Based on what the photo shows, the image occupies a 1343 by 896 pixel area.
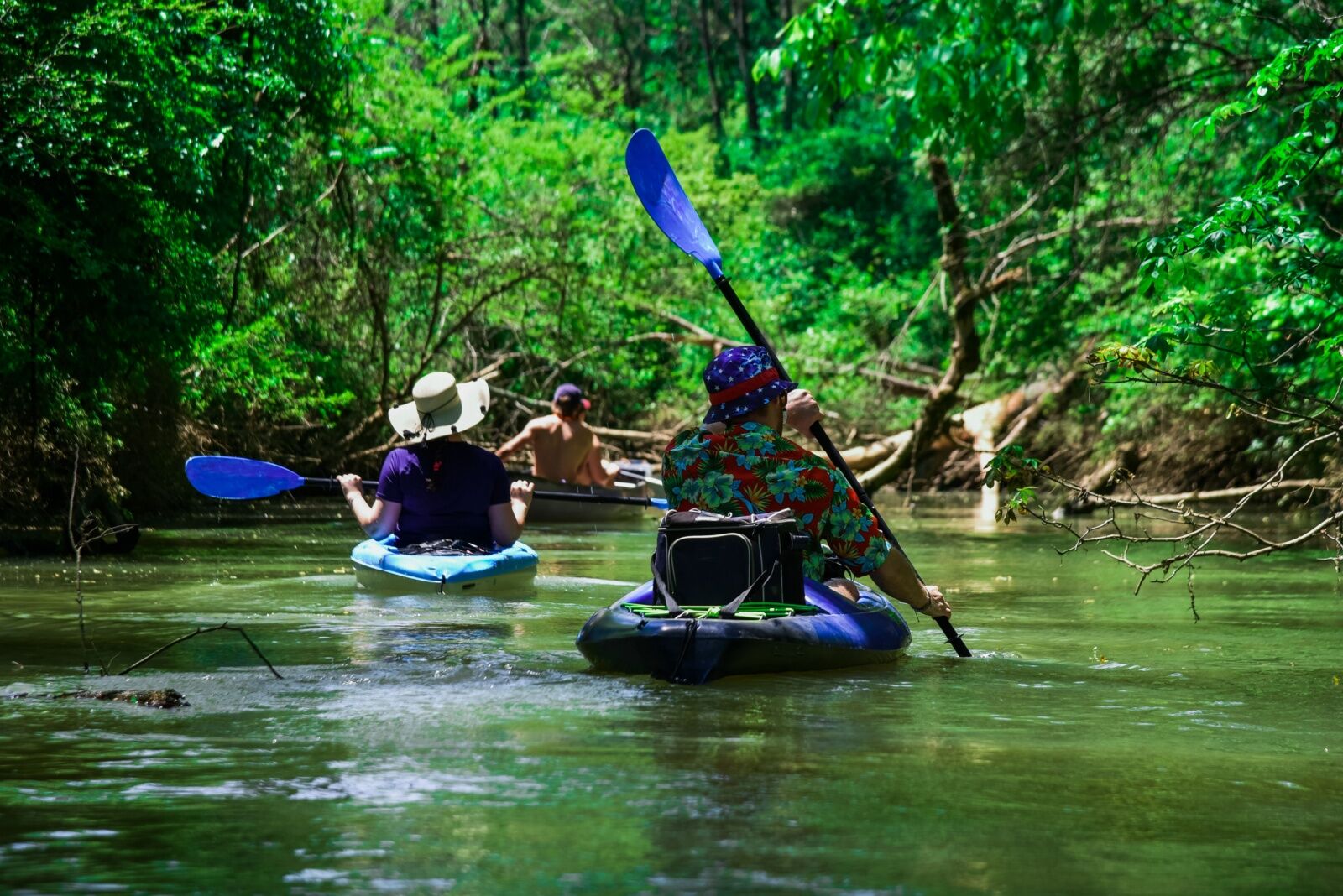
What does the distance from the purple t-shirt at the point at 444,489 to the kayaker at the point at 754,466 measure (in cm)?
320

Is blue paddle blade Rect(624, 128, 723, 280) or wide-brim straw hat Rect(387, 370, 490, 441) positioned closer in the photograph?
blue paddle blade Rect(624, 128, 723, 280)

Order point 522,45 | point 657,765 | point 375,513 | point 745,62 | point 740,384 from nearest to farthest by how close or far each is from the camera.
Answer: point 657,765 → point 740,384 → point 375,513 → point 522,45 → point 745,62

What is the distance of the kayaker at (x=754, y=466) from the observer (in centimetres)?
603

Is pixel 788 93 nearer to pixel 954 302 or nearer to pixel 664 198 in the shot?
pixel 954 302

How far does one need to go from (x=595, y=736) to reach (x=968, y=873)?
1.68m

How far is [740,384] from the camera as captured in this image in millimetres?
6027

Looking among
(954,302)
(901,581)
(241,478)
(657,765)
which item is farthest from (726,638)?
(954,302)

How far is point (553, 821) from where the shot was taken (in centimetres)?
386

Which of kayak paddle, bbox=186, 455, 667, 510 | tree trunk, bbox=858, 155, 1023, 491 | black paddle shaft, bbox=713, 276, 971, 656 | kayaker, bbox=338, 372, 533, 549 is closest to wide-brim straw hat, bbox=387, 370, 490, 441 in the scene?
kayaker, bbox=338, 372, 533, 549

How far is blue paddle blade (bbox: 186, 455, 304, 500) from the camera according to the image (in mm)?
10172

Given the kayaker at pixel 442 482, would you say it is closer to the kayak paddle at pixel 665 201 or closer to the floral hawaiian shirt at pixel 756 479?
the kayak paddle at pixel 665 201

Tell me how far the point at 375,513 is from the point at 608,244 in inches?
496

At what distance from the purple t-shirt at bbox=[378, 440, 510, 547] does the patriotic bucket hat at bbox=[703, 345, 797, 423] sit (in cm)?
335

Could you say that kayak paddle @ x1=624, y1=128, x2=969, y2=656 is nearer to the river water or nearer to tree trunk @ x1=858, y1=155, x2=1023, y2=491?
the river water
